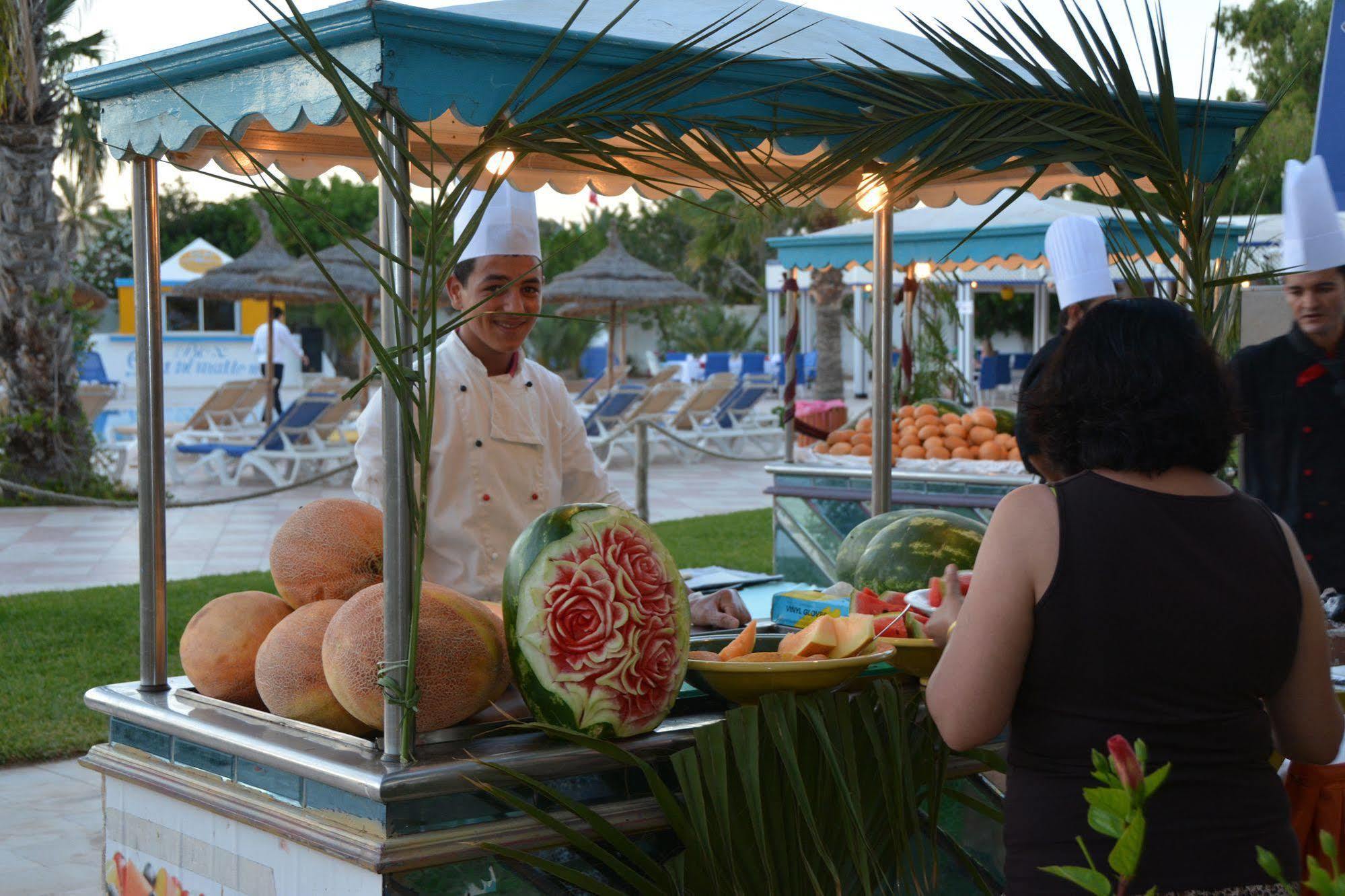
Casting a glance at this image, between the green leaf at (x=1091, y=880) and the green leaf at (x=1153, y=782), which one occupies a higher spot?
the green leaf at (x=1153, y=782)

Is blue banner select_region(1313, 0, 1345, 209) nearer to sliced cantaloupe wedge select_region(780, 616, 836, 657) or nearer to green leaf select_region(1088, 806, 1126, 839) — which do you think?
sliced cantaloupe wedge select_region(780, 616, 836, 657)

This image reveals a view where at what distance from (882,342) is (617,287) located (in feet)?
53.8

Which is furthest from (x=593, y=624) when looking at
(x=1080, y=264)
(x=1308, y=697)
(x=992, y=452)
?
(x=992, y=452)

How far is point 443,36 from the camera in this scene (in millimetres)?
2404

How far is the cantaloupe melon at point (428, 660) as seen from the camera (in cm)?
234

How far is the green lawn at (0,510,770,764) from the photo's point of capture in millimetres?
5902

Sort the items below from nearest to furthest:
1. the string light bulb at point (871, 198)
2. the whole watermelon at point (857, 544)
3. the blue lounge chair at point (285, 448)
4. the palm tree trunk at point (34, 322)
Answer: the whole watermelon at point (857, 544)
the string light bulb at point (871, 198)
the palm tree trunk at point (34, 322)
the blue lounge chair at point (285, 448)

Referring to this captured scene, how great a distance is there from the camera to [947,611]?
250 cm

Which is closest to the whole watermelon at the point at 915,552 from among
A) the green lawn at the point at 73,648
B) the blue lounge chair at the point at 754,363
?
the green lawn at the point at 73,648

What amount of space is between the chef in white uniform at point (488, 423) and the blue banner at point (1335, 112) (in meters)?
2.54

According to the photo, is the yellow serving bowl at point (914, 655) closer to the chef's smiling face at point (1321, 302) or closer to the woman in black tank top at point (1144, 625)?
the woman in black tank top at point (1144, 625)

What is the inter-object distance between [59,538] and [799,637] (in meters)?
10.1

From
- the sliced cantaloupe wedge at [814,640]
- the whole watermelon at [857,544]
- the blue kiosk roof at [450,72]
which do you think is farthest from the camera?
the whole watermelon at [857,544]

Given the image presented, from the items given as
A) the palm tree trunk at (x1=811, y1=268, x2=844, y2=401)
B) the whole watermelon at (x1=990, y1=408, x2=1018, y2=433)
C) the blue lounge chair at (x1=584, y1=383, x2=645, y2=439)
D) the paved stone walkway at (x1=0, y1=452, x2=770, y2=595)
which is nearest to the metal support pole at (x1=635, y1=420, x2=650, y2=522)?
the whole watermelon at (x1=990, y1=408, x2=1018, y2=433)
